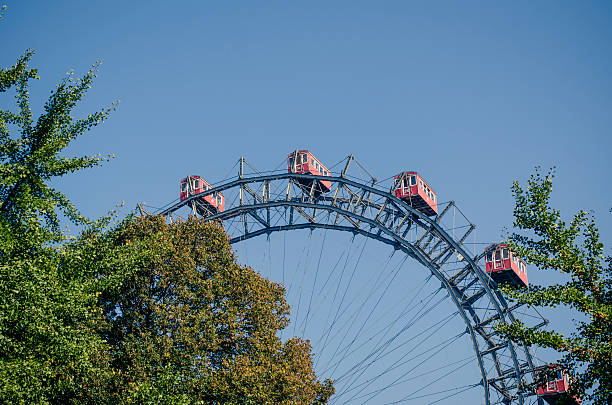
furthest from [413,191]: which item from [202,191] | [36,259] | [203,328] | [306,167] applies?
[36,259]

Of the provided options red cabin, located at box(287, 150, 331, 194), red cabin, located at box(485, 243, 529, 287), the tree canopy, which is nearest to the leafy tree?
the tree canopy

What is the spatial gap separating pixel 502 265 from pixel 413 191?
7367 mm

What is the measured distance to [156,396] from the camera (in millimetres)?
21516

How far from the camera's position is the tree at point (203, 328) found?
2933 centimetres

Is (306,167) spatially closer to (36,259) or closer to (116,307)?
(116,307)

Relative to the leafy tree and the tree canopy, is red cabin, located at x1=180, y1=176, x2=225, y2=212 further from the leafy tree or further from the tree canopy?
the leafy tree

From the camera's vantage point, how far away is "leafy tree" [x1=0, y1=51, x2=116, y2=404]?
15.8m

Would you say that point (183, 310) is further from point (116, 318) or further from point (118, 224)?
point (118, 224)

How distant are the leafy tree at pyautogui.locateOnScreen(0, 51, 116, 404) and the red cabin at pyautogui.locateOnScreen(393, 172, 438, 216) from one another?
85.0ft

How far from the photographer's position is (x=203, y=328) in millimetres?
31516

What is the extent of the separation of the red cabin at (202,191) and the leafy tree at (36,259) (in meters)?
28.2

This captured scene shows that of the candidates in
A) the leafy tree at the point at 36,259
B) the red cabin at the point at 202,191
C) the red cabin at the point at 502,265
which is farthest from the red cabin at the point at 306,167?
the leafy tree at the point at 36,259

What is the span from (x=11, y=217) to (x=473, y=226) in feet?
98.9

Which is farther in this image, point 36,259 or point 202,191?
point 202,191
